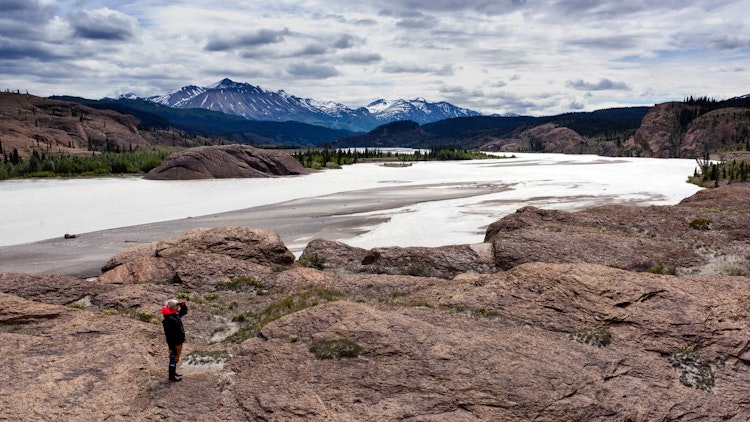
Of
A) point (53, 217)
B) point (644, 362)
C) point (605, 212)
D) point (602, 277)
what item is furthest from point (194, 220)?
point (644, 362)

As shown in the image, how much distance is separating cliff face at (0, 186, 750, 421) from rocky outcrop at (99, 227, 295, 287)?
17 cm

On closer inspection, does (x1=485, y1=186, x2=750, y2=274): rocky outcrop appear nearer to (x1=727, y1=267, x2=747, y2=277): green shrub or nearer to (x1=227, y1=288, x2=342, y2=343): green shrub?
(x1=727, y1=267, x2=747, y2=277): green shrub

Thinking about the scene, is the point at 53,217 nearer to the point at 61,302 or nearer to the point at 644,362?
the point at 61,302

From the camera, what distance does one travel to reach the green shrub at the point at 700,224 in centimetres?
2778

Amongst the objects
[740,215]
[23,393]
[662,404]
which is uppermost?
[740,215]

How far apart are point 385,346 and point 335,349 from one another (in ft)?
4.66

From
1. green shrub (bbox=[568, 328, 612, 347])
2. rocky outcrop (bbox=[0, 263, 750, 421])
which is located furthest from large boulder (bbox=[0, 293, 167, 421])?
green shrub (bbox=[568, 328, 612, 347])

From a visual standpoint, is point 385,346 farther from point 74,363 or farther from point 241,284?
point 241,284

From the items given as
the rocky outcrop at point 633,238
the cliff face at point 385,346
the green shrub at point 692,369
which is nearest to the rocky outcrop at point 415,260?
the rocky outcrop at point 633,238

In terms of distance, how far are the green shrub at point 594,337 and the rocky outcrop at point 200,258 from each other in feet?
47.7

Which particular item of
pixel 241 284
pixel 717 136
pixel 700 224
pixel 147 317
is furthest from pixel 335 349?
pixel 717 136

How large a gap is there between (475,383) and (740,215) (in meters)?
25.0

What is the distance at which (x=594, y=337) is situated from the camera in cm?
1495

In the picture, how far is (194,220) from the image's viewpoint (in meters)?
45.7
